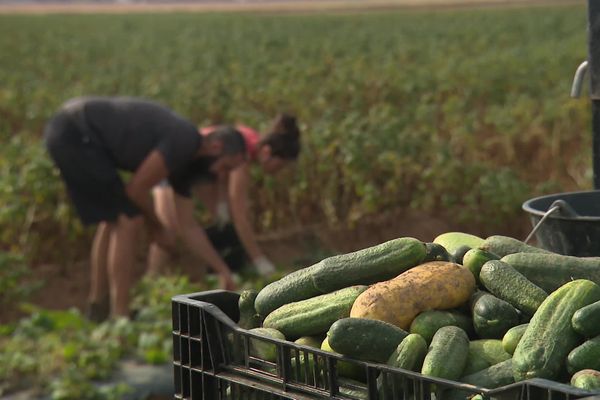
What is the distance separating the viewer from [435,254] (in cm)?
299

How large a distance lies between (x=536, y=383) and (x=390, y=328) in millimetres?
530

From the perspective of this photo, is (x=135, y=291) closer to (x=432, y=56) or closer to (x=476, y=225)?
(x=476, y=225)

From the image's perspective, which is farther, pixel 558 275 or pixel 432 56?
pixel 432 56

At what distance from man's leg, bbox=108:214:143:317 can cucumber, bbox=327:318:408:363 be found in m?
5.58

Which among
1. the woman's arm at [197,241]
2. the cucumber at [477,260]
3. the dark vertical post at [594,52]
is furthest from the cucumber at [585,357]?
the woman's arm at [197,241]

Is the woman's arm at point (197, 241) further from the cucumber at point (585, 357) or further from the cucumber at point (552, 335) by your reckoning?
the cucumber at point (585, 357)

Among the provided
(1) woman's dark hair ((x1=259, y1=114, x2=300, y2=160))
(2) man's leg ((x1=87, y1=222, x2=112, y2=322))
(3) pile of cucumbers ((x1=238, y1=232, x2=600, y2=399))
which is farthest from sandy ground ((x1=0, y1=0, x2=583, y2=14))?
(3) pile of cucumbers ((x1=238, y1=232, x2=600, y2=399))

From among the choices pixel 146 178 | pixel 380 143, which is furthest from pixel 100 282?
pixel 380 143

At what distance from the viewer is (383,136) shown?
9734 millimetres

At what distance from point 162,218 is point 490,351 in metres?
6.26

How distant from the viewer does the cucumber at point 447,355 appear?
2.46m

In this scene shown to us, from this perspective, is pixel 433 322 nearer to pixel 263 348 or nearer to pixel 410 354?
pixel 410 354

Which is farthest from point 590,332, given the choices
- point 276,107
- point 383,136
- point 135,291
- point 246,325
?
point 276,107

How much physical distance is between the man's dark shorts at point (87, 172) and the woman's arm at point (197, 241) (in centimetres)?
33
